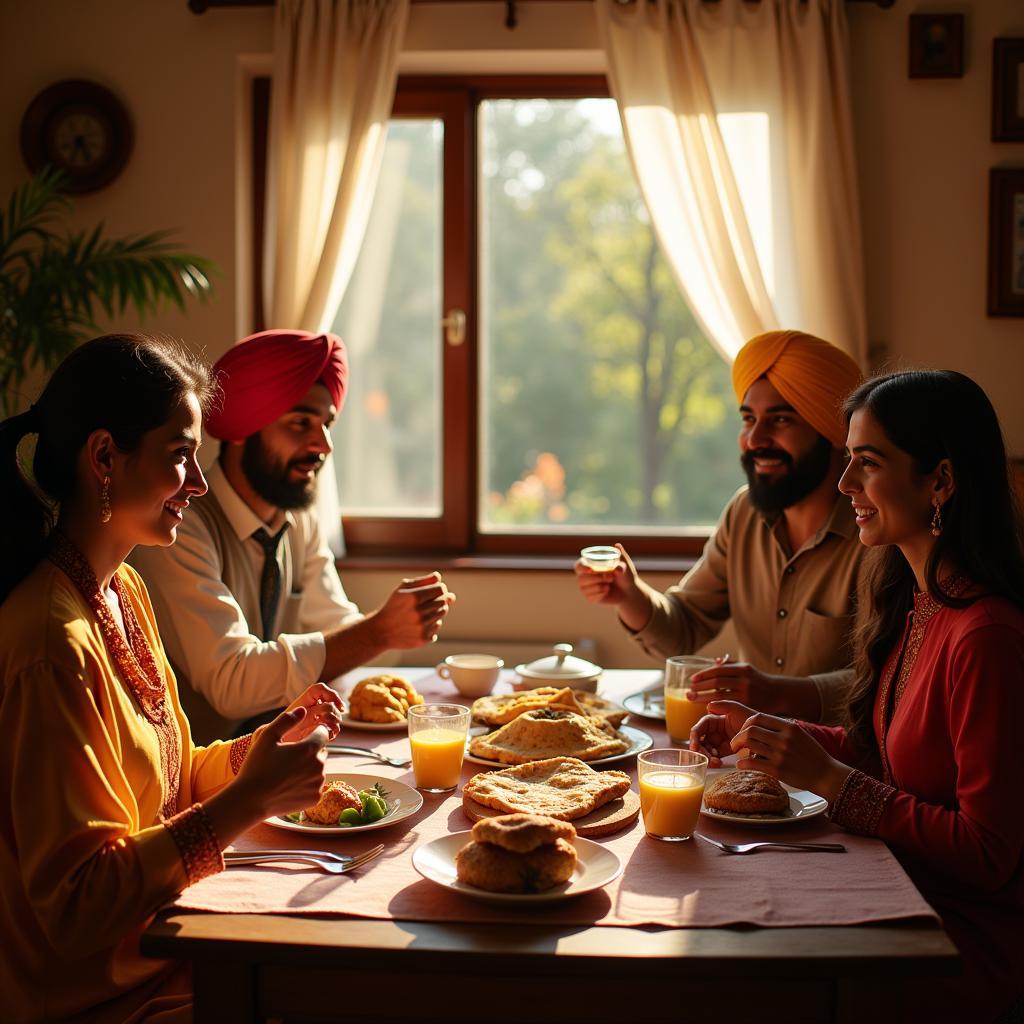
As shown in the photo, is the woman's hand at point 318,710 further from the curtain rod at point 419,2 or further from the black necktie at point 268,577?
the curtain rod at point 419,2

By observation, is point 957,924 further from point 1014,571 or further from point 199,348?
point 199,348

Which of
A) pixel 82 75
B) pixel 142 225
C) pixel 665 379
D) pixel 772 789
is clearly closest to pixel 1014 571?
pixel 772 789

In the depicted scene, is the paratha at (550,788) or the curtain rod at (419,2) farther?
the curtain rod at (419,2)

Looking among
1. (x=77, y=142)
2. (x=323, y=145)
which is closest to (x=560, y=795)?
(x=323, y=145)

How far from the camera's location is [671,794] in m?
1.50

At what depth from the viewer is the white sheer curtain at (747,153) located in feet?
11.9

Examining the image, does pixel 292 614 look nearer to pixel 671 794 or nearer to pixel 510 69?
pixel 671 794

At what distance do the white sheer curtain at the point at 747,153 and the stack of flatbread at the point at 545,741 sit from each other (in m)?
2.14

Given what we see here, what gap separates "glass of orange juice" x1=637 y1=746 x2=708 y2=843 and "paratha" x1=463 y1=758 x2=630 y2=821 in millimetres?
93

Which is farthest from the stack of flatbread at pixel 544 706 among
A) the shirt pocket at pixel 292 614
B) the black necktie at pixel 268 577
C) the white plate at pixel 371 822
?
the shirt pocket at pixel 292 614

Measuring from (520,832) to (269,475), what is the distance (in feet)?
4.77

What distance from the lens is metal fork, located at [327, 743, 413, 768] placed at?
1.88 meters

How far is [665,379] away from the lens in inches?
166

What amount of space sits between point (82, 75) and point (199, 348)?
3.42ft
